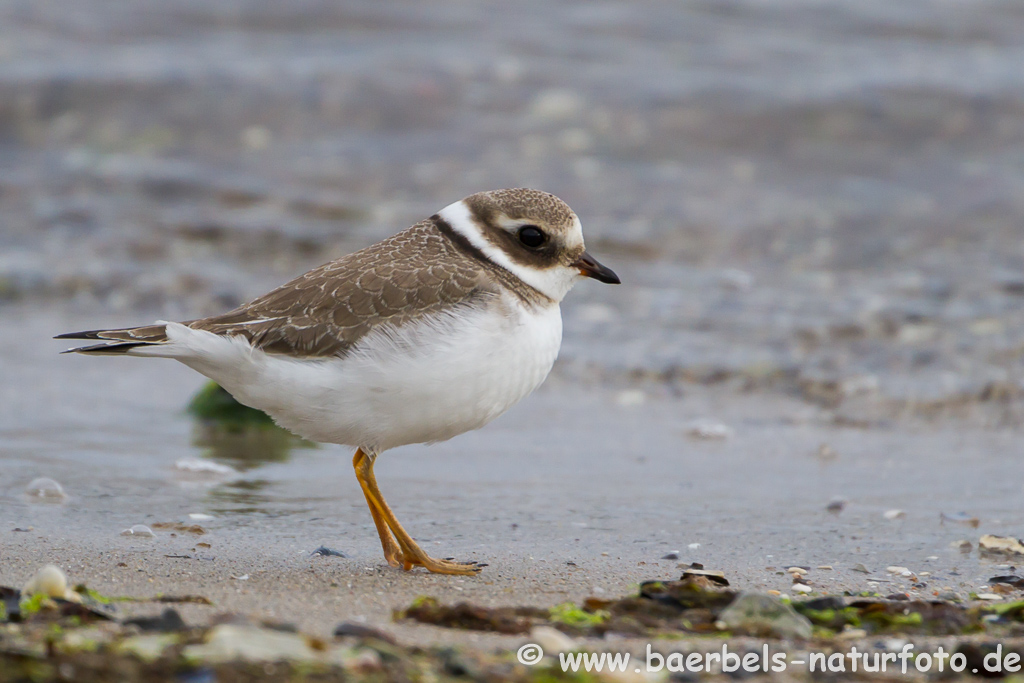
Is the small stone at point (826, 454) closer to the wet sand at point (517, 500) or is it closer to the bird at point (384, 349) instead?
the wet sand at point (517, 500)

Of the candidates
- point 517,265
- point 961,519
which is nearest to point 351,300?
point 517,265

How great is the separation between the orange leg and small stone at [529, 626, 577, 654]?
3.80 feet

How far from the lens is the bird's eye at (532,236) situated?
15.8 ft

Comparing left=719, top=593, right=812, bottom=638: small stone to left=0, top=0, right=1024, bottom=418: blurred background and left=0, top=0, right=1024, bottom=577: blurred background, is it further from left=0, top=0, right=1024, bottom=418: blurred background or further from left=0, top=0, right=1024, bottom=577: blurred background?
left=0, top=0, right=1024, bottom=418: blurred background

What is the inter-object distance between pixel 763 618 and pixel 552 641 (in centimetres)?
73

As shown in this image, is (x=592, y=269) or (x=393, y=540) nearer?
(x=393, y=540)

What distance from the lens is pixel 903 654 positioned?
3352 mm

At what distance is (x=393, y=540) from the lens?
15.4ft

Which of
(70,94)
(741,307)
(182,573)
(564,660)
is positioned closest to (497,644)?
(564,660)

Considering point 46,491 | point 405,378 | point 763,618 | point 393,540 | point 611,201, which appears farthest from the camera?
point 611,201

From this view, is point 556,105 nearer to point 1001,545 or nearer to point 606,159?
point 606,159

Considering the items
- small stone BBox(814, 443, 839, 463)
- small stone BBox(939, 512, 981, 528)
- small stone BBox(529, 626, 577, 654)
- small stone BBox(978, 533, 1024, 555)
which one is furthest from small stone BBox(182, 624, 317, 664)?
small stone BBox(814, 443, 839, 463)

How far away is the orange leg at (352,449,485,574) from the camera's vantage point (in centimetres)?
451

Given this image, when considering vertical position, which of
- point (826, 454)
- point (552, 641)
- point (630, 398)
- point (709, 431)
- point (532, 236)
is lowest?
point (552, 641)
